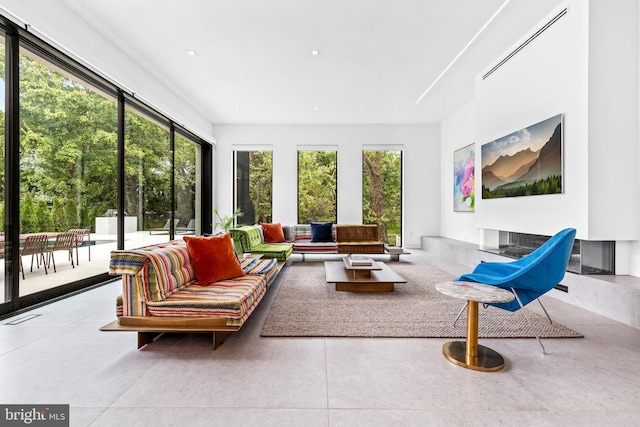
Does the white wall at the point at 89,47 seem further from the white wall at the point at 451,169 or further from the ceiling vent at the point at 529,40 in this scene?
the white wall at the point at 451,169

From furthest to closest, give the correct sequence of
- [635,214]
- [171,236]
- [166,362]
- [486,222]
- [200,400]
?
[171,236] → [486,222] → [635,214] → [166,362] → [200,400]

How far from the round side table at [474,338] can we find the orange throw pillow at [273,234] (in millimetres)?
4314

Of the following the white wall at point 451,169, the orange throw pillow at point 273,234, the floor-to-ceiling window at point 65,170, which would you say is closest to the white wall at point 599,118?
the white wall at point 451,169

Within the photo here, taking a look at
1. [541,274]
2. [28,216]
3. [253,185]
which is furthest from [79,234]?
[541,274]

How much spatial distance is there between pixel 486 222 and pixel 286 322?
142 inches

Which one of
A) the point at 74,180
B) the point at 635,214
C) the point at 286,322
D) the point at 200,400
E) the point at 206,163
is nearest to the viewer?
the point at 200,400

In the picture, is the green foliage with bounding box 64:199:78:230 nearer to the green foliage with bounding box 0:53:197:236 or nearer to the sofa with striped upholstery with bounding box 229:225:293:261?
the green foliage with bounding box 0:53:197:236

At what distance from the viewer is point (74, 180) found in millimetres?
3551

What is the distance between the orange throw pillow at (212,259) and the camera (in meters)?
2.68

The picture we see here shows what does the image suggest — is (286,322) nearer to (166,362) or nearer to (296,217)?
(166,362)

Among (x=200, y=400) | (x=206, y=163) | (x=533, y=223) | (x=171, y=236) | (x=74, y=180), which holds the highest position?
(x=206, y=163)

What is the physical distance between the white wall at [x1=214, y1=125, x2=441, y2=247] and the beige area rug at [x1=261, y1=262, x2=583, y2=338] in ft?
12.6

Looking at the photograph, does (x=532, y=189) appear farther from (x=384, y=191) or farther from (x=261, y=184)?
(x=261, y=184)

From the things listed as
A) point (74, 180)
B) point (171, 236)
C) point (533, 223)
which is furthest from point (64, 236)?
point (533, 223)
